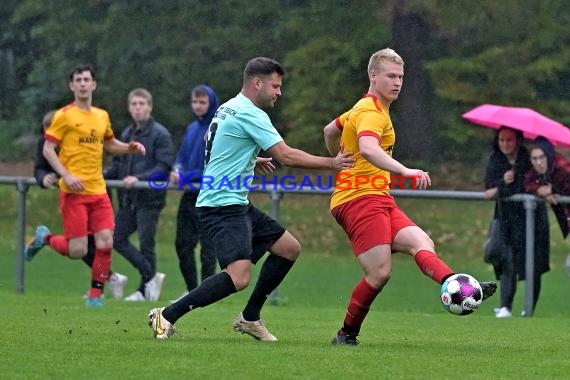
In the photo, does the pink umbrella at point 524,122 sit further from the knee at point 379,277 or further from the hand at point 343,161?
the hand at point 343,161

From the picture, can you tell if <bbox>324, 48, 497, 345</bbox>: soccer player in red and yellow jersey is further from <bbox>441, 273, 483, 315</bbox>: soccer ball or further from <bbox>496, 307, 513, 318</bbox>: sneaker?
<bbox>496, 307, 513, 318</bbox>: sneaker

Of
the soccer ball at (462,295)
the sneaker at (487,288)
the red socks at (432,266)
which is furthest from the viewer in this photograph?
the red socks at (432,266)

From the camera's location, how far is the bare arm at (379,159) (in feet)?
27.3

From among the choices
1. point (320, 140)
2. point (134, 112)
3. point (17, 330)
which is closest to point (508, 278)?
point (134, 112)

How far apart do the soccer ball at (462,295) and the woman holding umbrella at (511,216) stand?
15.0 ft

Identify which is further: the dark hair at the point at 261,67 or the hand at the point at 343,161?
the dark hair at the point at 261,67

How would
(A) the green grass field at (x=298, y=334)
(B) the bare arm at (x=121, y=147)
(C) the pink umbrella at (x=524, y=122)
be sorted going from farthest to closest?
(C) the pink umbrella at (x=524, y=122) < (B) the bare arm at (x=121, y=147) < (A) the green grass field at (x=298, y=334)

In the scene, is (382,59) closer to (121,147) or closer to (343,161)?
(343,161)

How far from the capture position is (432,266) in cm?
877

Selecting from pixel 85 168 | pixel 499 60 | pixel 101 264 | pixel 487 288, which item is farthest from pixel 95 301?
pixel 499 60

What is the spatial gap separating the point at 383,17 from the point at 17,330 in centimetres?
1367

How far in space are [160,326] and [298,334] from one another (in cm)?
142

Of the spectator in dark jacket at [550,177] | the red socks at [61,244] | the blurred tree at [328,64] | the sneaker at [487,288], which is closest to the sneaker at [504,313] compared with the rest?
the spectator in dark jacket at [550,177]

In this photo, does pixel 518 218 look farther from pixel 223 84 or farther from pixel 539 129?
pixel 223 84
